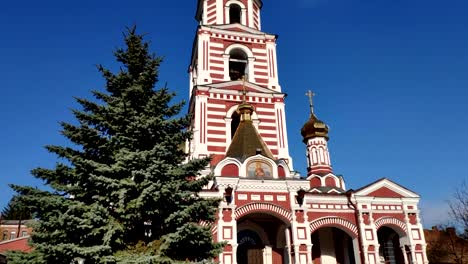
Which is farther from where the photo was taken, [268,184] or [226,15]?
[226,15]

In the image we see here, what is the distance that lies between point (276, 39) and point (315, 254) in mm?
14343

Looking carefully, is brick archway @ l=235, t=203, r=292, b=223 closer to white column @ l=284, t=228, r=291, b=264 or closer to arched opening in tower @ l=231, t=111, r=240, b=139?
white column @ l=284, t=228, r=291, b=264

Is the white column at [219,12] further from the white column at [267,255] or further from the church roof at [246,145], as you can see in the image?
the white column at [267,255]

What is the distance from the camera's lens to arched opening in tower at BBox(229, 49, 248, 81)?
2598 cm

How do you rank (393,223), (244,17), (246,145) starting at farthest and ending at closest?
(244,17) → (246,145) → (393,223)

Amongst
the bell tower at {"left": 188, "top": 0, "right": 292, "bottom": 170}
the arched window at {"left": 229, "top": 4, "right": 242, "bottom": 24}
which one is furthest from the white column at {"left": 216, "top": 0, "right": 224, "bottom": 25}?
the arched window at {"left": 229, "top": 4, "right": 242, "bottom": 24}

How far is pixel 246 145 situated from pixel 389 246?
363 inches

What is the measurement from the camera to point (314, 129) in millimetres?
25531

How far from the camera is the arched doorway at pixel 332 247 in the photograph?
2020 cm

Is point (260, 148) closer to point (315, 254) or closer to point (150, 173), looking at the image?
point (315, 254)

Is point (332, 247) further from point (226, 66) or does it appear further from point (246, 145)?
point (226, 66)

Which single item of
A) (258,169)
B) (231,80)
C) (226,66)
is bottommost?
(258,169)

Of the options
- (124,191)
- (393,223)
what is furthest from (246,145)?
(124,191)

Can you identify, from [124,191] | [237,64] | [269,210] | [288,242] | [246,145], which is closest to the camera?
[124,191]
